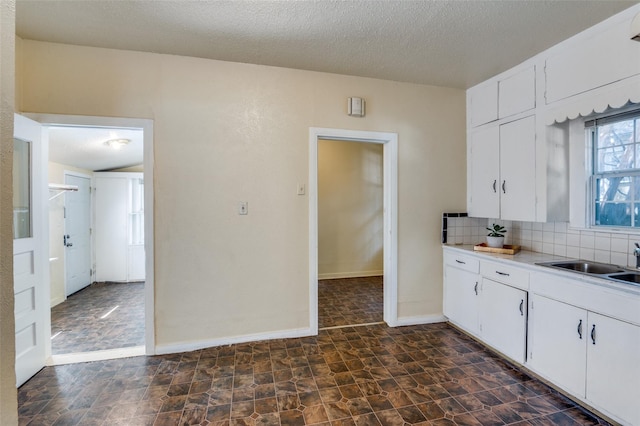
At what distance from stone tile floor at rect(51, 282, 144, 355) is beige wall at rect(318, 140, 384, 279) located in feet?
9.60

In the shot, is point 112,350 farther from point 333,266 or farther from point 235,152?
point 333,266

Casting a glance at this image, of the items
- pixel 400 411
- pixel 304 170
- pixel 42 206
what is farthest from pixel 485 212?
pixel 42 206

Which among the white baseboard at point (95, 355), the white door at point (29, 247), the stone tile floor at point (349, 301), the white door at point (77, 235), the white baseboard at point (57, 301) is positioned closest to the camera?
the white door at point (29, 247)

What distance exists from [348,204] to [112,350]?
4007 mm

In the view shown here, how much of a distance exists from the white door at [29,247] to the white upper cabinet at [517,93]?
412 centimetres

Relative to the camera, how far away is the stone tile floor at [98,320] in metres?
2.77

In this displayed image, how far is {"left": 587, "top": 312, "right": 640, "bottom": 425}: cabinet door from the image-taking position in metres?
1.64

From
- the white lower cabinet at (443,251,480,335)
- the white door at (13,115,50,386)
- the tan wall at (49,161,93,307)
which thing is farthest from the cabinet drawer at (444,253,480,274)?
the tan wall at (49,161,93,307)

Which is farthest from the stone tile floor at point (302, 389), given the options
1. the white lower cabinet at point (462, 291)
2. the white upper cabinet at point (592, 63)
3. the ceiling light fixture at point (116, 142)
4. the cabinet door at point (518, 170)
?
the ceiling light fixture at point (116, 142)

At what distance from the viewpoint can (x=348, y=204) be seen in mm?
5477

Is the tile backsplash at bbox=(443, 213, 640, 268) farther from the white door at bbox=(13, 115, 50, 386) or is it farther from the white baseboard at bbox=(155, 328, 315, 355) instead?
the white door at bbox=(13, 115, 50, 386)

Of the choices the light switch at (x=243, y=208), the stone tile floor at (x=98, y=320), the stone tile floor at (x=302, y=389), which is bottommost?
the stone tile floor at (x=302, y=389)

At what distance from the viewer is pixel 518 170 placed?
8.91 feet

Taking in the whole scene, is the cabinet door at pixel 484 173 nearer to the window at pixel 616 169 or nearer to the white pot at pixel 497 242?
the white pot at pixel 497 242
